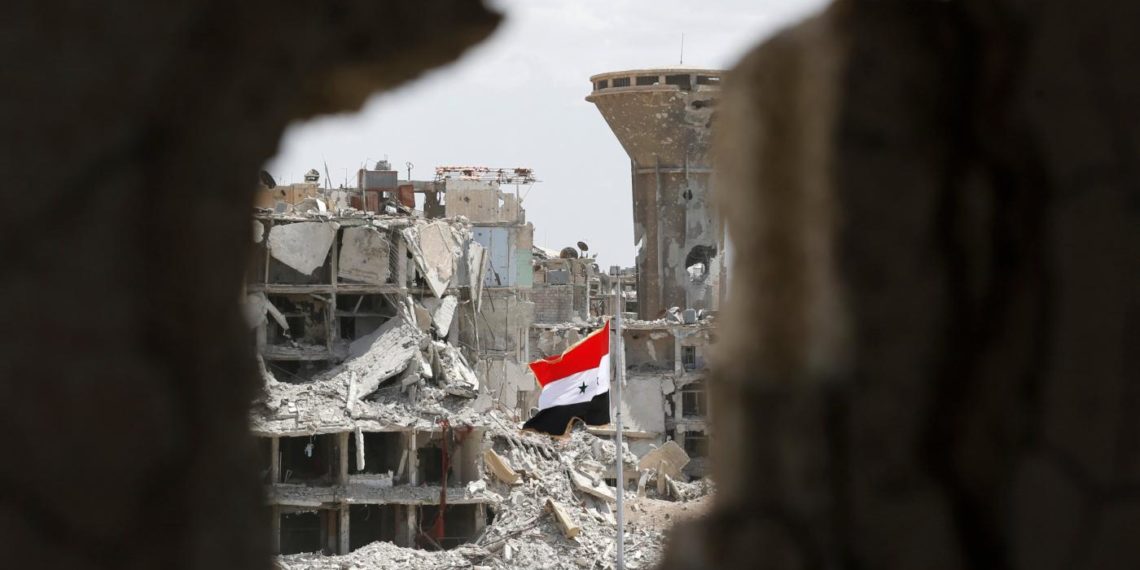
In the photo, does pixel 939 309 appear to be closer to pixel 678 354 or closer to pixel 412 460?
pixel 412 460

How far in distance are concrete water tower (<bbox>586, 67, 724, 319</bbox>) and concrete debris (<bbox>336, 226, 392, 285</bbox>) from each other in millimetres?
15289

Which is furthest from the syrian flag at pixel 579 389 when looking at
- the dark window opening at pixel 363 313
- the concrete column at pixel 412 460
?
the dark window opening at pixel 363 313

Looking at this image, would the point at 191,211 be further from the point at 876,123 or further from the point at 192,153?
the point at 876,123

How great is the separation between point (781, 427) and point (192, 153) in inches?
29.8

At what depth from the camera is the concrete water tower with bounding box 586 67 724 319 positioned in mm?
37969

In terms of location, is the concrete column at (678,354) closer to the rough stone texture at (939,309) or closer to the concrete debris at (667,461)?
the concrete debris at (667,461)

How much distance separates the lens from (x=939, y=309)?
4.92ft

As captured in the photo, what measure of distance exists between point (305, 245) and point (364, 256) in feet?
3.56

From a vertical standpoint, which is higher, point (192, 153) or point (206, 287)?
point (192, 153)

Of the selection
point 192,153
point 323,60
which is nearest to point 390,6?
point 323,60

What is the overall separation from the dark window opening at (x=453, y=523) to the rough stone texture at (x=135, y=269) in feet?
70.7

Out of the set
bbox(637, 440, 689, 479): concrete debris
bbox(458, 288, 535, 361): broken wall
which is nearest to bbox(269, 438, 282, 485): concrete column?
bbox(458, 288, 535, 361): broken wall

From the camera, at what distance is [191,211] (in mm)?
995

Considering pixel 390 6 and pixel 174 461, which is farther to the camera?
pixel 390 6
